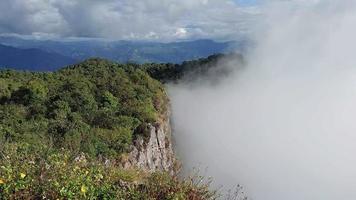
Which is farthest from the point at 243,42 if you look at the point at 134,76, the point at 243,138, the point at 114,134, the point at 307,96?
the point at 114,134

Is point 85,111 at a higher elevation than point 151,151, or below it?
higher

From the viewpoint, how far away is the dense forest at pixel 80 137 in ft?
23.1

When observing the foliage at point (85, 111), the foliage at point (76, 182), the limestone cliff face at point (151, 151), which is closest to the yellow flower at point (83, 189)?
the foliage at point (76, 182)

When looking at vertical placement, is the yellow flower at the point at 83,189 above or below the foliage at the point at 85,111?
above

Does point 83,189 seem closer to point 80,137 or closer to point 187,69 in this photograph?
point 80,137

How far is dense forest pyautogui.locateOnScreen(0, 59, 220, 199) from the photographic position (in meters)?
7.05

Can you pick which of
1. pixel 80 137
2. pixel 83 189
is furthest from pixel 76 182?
pixel 80 137

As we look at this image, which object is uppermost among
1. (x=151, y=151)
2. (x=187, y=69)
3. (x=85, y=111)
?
(x=85, y=111)

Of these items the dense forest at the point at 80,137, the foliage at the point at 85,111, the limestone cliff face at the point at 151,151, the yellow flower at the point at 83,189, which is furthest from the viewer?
the limestone cliff face at the point at 151,151

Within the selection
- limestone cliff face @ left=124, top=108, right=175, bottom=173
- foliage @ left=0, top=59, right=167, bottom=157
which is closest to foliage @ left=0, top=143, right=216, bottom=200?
foliage @ left=0, top=59, right=167, bottom=157

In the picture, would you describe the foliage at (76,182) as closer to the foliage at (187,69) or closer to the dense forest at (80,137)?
the dense forest at (80,137)

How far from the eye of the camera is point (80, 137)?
1367 inches

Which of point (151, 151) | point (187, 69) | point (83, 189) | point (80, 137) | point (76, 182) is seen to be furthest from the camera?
point (187, 69)

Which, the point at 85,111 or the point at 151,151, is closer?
the point at 151,151
